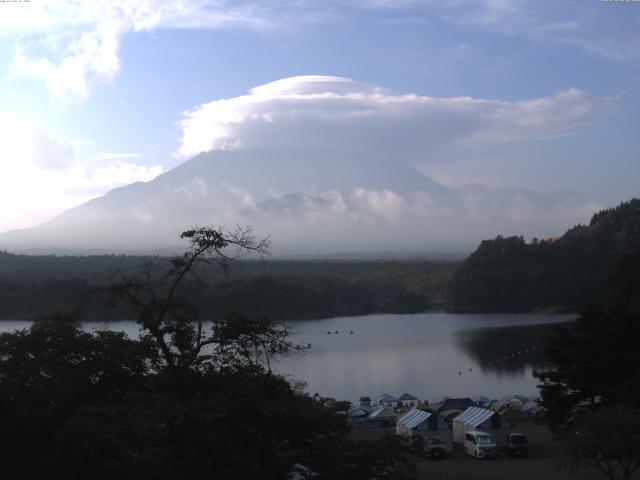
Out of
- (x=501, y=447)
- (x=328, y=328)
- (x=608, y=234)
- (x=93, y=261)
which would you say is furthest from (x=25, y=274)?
(x=501, y=447)

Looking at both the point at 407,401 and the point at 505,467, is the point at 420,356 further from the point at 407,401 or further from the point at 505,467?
the point at 505,467

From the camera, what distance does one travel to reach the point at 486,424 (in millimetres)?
11656

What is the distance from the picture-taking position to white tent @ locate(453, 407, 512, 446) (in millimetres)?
11648

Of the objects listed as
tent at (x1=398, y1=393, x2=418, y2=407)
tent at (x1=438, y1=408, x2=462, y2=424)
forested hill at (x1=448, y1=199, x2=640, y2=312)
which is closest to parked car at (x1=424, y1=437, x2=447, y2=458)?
tent at (x1=438, y1=408, x2=462, y2=424)

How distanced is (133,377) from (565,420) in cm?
690

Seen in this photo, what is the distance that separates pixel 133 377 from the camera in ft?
22.6

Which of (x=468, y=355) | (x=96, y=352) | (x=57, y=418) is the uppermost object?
(x=96, y=352)

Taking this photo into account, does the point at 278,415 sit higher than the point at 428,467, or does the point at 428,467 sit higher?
the point at 278,415

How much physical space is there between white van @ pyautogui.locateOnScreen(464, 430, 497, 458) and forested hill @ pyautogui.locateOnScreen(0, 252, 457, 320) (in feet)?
38.7

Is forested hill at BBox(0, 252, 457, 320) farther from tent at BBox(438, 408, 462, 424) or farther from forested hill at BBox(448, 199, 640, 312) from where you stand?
tent at BBox(438, 408, 462, 424)

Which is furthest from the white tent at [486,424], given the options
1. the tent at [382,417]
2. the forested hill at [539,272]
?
the forested hill at [539,272]

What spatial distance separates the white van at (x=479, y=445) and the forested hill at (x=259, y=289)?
11797 millimetres

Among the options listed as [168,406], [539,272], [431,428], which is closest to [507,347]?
[431,428]

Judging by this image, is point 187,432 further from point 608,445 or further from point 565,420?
point 565,420
